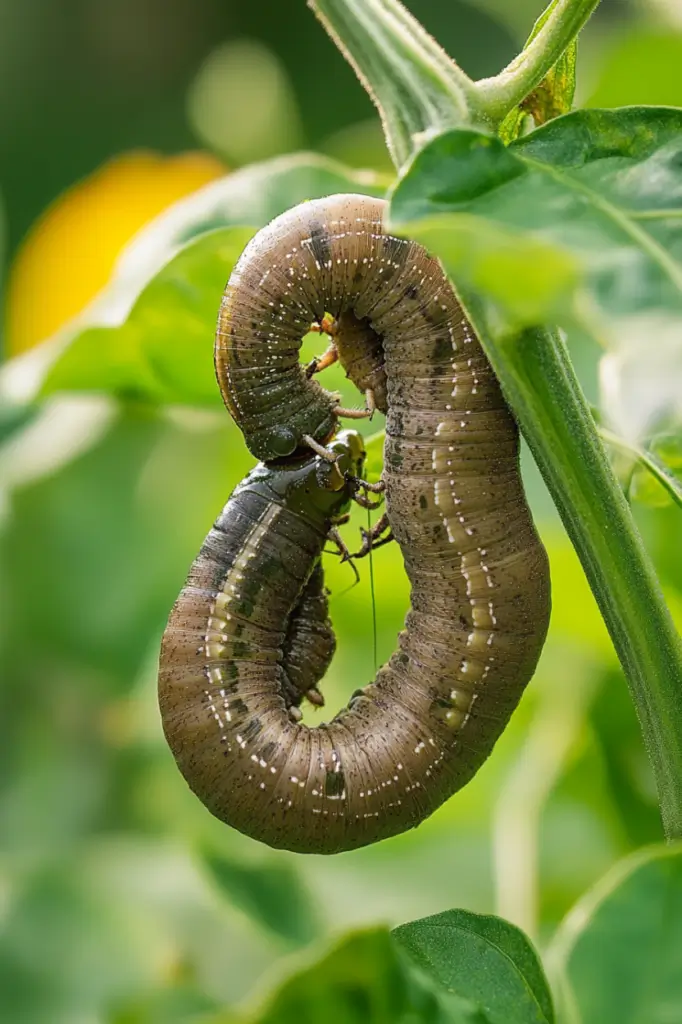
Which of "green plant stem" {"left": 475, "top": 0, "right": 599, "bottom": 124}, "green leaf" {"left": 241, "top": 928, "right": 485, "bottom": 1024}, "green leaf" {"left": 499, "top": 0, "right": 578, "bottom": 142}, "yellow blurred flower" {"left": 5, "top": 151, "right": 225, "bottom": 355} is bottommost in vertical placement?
"green leaf" {"left": 241, "top": 928, "right": 485, "bottom": 1024}

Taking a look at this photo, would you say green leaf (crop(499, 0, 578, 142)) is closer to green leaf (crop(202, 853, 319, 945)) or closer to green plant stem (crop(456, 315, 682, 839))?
green plant stem (crop(456, 315, 682, 839))

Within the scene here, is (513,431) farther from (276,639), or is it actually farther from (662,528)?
(662,528)

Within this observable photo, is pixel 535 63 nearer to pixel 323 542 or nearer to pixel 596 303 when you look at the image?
pixel 596 303

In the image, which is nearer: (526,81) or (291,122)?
(526,81)

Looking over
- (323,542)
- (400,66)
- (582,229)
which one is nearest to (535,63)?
(400,66)

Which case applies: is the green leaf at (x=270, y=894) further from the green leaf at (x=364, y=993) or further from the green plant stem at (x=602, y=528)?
the green plant stem at (x=602, y=528)

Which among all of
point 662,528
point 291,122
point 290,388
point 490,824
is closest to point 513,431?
point 290,388

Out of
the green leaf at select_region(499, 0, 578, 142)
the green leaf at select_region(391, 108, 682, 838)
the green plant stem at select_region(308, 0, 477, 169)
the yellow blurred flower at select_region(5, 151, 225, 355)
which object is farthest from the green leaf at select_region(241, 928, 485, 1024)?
the yellow blurred flower at select_region(5, 151, 225, 355)
